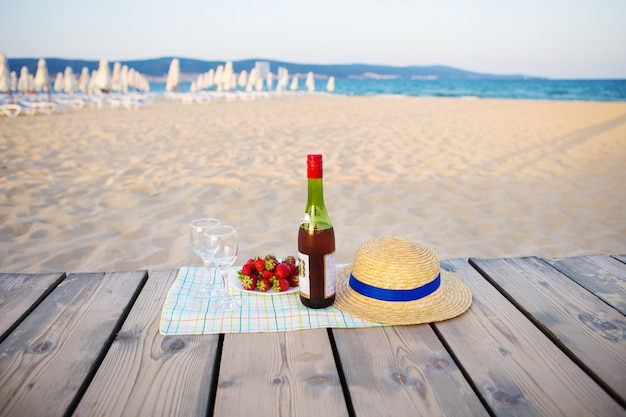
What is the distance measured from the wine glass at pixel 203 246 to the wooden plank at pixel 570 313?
2.90ft

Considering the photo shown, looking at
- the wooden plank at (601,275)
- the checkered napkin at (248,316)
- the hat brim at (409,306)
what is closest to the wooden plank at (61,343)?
the checkered napkin at (248,316)

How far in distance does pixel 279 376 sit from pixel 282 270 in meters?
0.44

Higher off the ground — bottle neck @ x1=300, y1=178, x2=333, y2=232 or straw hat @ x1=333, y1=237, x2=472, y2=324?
bottle neck @ x1=300, y1=178, x2=333, y2=232

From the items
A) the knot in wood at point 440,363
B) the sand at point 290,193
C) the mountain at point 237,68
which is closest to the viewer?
the knot in wood at point 440,363

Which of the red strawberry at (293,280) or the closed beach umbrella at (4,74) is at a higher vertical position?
the closed beach umbrella at (4,74)

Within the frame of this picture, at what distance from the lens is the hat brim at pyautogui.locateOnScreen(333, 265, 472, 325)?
1.17m

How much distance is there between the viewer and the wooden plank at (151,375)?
86cm

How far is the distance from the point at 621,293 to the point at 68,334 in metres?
1.55

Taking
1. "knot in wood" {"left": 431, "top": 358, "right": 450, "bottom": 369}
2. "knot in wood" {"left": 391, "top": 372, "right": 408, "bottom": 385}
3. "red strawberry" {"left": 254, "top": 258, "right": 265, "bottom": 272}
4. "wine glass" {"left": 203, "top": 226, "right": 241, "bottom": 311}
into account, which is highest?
"wine glass" {"left": 203, "top": 226, "right": 241, "bottom": 311}

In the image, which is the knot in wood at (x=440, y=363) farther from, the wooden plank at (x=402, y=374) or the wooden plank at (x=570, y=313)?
the wooden plank at (x=570, y=313)

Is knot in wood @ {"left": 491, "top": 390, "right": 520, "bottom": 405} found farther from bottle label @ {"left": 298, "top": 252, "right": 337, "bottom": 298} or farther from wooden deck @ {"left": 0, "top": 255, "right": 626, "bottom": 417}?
bottle label @ {"left": 298, "top": 252, "right": 337, "bottom": 298}

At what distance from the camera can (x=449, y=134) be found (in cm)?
846

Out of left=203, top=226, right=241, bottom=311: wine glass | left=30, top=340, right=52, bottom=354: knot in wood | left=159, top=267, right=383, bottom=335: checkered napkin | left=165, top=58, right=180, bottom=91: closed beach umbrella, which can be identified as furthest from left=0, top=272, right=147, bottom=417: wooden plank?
left=165, top=58, right=180, bottom=91: closed beach umbrella

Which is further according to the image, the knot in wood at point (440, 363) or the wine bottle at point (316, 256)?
the wine bottle at point (316, 256)
